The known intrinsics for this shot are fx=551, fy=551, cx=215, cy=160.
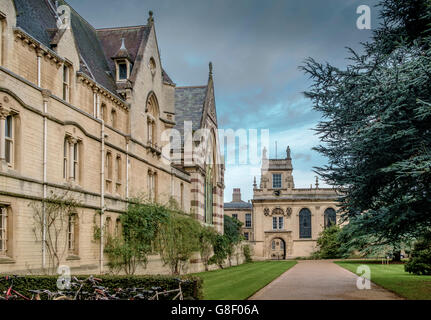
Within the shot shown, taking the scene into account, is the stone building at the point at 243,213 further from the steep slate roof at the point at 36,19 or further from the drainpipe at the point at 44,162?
the drainpipe at the point at 44,162

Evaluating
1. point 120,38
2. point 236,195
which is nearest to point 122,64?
point 120,38

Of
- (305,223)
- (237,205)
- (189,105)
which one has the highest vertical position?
(189,105)

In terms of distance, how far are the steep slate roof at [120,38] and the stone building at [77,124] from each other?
2.3 inches

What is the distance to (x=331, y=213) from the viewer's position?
269 ft

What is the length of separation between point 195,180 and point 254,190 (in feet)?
146

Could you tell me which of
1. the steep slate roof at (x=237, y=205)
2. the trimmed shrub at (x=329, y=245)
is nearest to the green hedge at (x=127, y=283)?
the trimmed shrub at (x=329, y=245)

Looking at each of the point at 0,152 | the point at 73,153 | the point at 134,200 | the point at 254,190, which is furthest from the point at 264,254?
the point at 0,152

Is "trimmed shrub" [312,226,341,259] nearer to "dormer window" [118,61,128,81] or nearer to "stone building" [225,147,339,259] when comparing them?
"stone building" [225,147,339,259]

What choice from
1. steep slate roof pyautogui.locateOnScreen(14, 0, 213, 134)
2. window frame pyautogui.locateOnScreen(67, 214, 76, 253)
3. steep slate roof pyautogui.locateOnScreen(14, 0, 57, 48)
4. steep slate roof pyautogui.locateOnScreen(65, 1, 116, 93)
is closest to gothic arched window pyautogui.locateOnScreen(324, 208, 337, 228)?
steep slate roof pyautogui.locateOnScreen(14, 0, 213, 134)

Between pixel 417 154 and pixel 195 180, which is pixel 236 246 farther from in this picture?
pixel 417 154

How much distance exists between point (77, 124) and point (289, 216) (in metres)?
64.6

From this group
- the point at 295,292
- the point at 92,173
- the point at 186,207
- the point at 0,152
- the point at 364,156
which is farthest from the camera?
the point at 186,207

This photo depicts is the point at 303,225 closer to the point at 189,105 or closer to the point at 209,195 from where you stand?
the point at 209,195

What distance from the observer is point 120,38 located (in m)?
30.9
